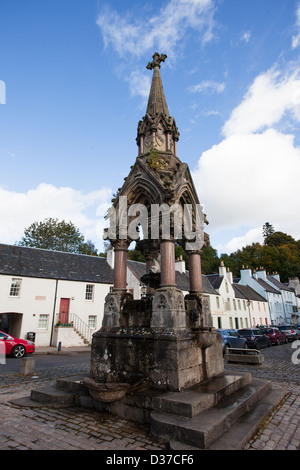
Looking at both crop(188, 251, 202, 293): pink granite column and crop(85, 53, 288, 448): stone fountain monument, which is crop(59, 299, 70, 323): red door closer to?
crop(85, 53, 288, 448): stone fountain monument

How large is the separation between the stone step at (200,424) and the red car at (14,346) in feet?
45.2

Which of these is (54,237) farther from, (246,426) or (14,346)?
(246,426)

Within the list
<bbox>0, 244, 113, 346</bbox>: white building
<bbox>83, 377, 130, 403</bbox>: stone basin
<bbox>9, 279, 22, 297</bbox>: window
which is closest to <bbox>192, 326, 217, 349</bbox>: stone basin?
<bbox>83, 377, 130, 403</bbox>: stone basin

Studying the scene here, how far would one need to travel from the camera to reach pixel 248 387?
646cm

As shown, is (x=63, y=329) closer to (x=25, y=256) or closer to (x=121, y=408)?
(x=25, y=256)

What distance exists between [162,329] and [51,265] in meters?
21.5

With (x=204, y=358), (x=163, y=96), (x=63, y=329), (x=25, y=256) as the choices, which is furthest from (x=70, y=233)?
(x=204, y=358)

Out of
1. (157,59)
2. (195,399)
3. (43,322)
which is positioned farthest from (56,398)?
(43,322)

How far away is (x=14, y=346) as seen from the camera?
15.5 metres

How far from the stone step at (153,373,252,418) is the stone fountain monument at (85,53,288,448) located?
0.05ft

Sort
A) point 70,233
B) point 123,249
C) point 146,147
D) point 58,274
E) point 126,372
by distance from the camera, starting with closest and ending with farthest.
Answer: point 126,372, point 123,249, point 146,147, point 58,274, point 70,233

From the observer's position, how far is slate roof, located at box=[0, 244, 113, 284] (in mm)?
22569
